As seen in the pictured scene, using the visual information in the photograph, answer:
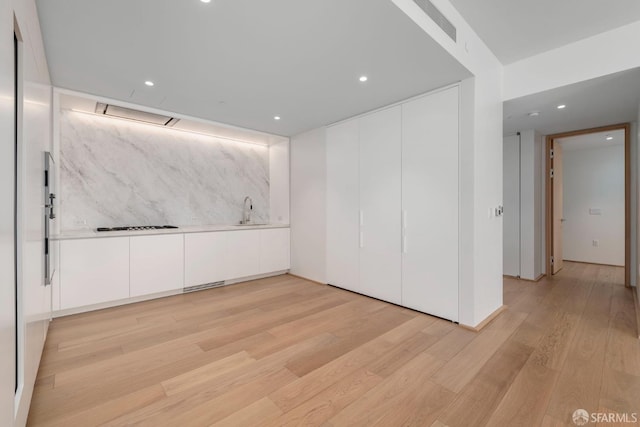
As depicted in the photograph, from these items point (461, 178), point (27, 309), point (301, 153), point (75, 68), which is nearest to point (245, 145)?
point (301, 153)

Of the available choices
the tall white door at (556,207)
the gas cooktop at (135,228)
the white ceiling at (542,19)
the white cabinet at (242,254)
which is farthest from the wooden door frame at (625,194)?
the gas cooktop at (135,228)

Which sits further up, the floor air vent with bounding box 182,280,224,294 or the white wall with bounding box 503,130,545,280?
the white wall with bounding box 503,130,545,280

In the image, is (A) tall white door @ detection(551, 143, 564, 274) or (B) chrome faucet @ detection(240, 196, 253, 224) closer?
(A) tall white door @ detection(551, 143, 564, 274)

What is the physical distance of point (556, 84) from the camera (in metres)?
2.81

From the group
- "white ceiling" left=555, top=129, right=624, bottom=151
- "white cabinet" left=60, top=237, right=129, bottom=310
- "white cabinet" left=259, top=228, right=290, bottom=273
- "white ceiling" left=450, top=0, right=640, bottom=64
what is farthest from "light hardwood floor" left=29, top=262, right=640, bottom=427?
"white ceiling" left=555, top=129, right=624, bottom=151

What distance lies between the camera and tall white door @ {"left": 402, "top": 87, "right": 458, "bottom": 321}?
2844mm

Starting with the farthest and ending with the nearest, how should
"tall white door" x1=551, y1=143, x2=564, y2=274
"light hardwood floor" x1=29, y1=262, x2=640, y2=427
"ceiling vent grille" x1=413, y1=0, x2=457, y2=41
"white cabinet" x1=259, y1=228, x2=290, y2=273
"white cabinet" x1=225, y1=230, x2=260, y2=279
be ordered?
"tall white door" x1=551, y1=143, x2=564, y2=274
"white cabinet" x1=259, y1=228, x2=290, y2=273
"white cabinet" x1=225, y1=230, x2=260, y2=279
"ceiling vent grille" x1=413, y1=0, x2=457, y2=41
"light hardwood floor" x1=29, y1=262, x2=640, y2=427

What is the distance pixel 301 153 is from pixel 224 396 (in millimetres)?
3679

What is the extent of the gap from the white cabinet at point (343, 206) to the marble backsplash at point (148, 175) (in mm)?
1729

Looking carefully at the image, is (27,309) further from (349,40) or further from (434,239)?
(434,239)

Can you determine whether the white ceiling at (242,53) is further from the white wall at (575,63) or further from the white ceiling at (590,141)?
the white ceiling at (590,141)

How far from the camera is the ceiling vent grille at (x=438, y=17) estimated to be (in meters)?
1.97

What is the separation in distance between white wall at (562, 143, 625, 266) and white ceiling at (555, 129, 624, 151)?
269mm

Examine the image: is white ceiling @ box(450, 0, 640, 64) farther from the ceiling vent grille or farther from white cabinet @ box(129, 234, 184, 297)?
white cabinet @ box(129, 234, 184, 297)
